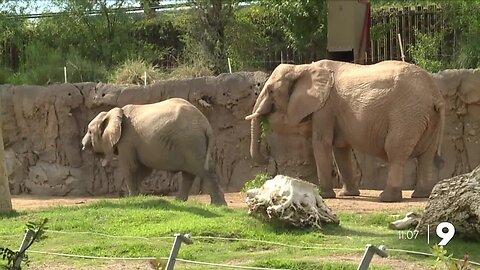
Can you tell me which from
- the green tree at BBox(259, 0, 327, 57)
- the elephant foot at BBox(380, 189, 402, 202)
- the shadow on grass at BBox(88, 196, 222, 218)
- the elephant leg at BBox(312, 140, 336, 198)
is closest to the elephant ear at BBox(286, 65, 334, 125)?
the elephant leg at BBox(312, 140, 336, 198)

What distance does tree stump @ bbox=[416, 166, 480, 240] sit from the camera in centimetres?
905

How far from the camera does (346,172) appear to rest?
50.2ft

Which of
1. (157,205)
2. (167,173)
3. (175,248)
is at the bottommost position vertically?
(167,173)

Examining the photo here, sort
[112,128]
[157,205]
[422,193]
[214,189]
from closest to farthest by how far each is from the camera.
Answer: [157,205], [214,189], [422,193], [112,128]

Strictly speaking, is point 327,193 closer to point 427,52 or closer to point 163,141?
point 163,141

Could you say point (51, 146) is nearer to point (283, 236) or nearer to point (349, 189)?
point (349, 189)

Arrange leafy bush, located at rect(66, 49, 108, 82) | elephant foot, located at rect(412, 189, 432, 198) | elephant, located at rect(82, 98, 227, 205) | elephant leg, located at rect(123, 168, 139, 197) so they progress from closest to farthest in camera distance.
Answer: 1. elephant, located at rect(82, 98, 227, 205)
2. elephant foot, located at rect(412, 189, 432, 198)
3. elephant leg, located at rect(123, 168, 139, 197)
4. leafy bush, located at rect(66, 49, 108, 82)

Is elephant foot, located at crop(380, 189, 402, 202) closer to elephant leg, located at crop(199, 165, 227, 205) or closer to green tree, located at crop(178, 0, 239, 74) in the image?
elephant leg, located at crop(199, 165, 227, 205)

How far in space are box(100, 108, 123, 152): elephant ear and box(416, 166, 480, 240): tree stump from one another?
640 cm

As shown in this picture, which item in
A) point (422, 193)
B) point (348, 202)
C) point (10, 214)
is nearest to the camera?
point (10, 214)

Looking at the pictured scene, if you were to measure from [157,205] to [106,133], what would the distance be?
10.7 ft

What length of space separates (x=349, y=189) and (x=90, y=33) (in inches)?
446

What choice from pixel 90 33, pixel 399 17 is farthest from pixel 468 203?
pixel 90 33

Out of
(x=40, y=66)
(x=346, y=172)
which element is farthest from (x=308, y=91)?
(x=40, y=66)
